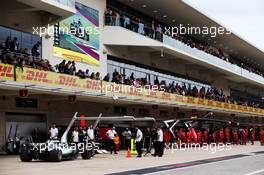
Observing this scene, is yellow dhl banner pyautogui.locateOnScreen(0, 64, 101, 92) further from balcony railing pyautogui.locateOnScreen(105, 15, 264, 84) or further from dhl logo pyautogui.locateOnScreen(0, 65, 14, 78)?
balcony railing pyautogui.locateOnScreen(105, 15, 264, 84)

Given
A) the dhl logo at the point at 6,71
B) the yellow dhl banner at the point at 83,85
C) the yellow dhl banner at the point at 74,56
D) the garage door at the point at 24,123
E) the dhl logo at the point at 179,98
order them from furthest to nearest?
the dhl logo at the point at 179,98 < the yellow dhl banner at the point at 74,56 < the garage door at the point at 24,123 < the yellow dhl banner at the point at 83,85 < the dhl logo at the point at 6,71

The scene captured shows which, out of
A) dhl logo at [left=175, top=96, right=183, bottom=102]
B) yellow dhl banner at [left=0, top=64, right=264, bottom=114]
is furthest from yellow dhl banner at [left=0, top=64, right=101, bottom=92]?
dhl logo at [left=175, top=96, right=183, bottom=102]

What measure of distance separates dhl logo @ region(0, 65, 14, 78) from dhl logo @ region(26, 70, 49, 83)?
3.66 feet

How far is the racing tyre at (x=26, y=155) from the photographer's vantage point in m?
19.7

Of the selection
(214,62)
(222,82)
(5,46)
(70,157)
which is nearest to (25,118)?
(5,46)

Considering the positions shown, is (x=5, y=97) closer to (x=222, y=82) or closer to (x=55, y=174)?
(x=55, y=174)

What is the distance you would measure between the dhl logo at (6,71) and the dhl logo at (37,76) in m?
1.12

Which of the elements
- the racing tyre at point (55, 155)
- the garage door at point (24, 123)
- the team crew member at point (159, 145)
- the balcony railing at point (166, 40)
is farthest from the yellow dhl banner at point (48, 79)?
the balcony railing at point (166, 40)

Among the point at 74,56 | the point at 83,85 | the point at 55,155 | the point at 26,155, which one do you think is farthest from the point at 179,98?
the point at 26,155

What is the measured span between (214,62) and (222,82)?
12.0 m

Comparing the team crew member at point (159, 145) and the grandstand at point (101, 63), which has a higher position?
the grandstand at point (101, 63)

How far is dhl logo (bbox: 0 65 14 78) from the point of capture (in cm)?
2053

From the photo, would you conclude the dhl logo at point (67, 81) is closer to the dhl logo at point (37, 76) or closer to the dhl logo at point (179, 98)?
the dhl logo at point (37, 76)

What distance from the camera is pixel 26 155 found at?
19688mm
